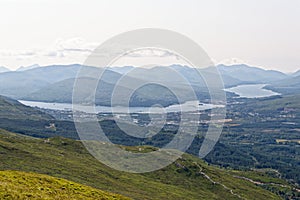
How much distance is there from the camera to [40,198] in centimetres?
5772

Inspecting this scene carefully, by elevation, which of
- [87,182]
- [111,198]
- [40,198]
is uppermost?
[40,198]

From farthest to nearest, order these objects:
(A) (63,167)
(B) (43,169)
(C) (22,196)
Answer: (A) (63,167)
(B) (43,169)
(C) (22,196)

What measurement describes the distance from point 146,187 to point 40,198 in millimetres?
131725

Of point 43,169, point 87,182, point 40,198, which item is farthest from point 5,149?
point 40,198

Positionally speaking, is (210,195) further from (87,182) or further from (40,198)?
(40,198)

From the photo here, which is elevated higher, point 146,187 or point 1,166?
point 1,166

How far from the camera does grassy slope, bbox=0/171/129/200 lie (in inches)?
2250

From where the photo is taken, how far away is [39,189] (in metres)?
64.1

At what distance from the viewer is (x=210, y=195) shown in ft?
634

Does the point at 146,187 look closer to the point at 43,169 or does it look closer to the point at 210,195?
the point at 210,195

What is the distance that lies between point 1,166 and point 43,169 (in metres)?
19.1

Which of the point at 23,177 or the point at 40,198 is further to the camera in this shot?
the point at 23,177

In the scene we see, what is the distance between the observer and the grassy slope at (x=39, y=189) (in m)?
57.1

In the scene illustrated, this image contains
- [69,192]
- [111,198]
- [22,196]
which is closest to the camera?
[22,196]
